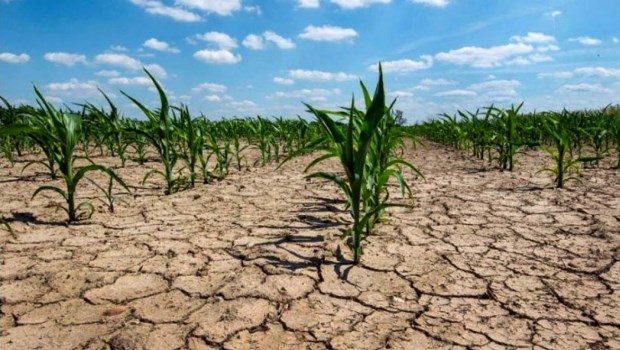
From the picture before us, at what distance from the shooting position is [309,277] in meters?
1.52

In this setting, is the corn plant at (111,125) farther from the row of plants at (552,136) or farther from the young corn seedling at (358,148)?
the row of plants at (552,136)

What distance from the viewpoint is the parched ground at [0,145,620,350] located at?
3.83 ft

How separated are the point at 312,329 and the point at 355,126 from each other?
1.10m

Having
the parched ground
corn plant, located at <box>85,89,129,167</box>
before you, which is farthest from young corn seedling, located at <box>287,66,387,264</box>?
corn plant, located at <box>85,89,129,167</box>

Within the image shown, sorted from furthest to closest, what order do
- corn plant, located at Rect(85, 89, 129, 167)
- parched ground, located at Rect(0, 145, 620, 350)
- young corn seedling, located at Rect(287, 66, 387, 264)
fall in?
corn plant, located at Rect(85, 89, 129, 167)
young corn seedling, located at Rect(287, 66, 387, 264)
parched ground, located at Rect(0, 145, 620, 350)

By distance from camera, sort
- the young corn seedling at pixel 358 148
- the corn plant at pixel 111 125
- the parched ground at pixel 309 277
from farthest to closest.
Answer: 1. the corn plant at pixel 111 125
2. the young corn seedling at pixel 358 148
3. the parched ground at pixel 309 277

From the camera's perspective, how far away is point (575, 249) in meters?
1.78

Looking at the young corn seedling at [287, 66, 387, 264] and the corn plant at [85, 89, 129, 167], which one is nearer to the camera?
the young corn seedling at [287, 66, 387, 264]

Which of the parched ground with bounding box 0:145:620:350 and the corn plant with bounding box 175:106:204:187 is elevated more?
the corn plant with bounding box 175:106:204:187

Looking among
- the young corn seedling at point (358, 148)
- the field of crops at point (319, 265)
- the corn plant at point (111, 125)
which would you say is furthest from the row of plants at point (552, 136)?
the corn plant at point (111, 125)

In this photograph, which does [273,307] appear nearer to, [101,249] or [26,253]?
[101,249]

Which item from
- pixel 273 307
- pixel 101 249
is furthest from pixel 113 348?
pixel 101 249

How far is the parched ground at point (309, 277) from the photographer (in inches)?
45.9

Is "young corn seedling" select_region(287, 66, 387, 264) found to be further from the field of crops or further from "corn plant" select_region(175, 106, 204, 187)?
"corn plant" select_region(175, 106, 204, 187)
